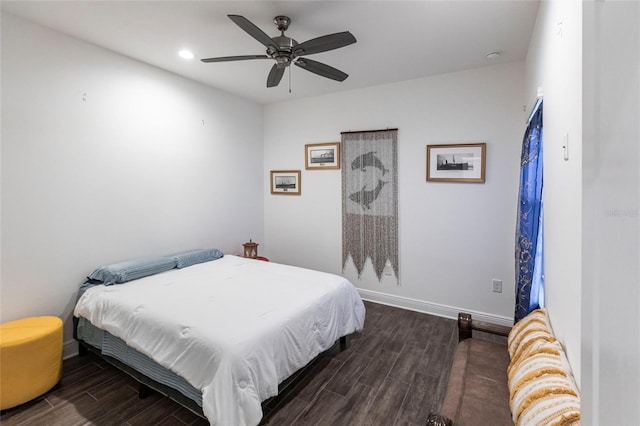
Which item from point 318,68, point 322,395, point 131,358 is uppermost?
point 318,68

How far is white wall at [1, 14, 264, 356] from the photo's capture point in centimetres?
242

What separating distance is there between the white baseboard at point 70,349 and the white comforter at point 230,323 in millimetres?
373

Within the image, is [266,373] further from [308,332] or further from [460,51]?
[460,51]

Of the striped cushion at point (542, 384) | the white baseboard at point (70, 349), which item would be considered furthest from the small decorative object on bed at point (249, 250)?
the striped cushion at point (542, 384)

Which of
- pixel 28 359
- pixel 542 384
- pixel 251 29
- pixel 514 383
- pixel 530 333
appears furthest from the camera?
pixel 28 359

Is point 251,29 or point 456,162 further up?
point 251,29

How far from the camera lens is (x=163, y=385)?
208 centimetres

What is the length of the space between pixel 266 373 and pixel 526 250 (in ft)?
6.17

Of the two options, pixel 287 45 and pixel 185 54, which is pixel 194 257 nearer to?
pixel 185 54

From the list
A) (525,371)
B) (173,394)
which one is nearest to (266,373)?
(173,394)

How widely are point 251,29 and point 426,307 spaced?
341 cm

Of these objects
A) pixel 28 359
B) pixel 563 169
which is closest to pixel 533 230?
pixel 563 169

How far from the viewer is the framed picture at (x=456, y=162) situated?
11.0 ft

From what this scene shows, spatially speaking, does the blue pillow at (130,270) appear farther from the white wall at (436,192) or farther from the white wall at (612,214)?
the white wall at (612,214)
